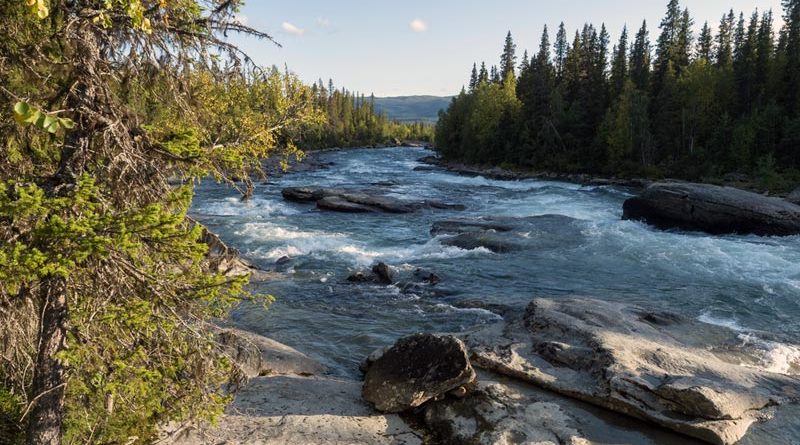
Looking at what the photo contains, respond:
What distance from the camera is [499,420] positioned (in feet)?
28.7

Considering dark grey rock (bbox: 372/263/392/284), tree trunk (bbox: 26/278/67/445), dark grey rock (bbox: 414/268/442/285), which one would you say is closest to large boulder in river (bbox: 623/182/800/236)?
dark grey rock (bbox: 414/268/442/285)

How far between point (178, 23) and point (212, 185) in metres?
45.6

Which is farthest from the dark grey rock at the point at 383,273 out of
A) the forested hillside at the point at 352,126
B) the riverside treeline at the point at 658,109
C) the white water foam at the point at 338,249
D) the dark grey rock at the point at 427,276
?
the forested hillside at the point at 352,126

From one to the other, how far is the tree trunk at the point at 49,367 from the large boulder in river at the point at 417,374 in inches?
214

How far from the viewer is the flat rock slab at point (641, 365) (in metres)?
8.91

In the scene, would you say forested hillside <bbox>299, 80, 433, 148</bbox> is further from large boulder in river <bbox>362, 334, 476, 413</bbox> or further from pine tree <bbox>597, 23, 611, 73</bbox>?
large boulder in river <bbox>362, 334, 476, 413</bbox>

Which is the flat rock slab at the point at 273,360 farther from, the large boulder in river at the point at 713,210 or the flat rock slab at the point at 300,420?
the large boulder in river at the point at 713,210

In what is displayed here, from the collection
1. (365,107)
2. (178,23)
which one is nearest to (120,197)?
(178,23)

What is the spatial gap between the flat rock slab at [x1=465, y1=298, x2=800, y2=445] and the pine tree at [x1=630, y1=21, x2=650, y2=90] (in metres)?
63.8

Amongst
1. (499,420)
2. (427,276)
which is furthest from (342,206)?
(499,420)

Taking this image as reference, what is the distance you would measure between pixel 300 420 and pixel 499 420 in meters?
3.40

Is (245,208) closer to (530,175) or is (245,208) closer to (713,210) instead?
(713,210)

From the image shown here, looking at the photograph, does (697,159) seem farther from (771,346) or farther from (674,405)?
(674,405)

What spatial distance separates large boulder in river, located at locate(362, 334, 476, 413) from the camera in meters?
9.29
